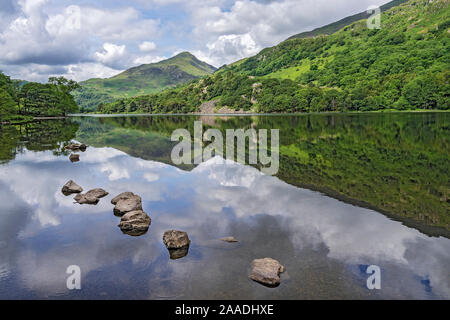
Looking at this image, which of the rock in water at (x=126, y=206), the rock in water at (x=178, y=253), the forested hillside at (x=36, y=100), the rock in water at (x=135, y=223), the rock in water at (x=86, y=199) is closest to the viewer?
the rock in water at (x=178, y=253)

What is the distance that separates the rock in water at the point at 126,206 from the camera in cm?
1750

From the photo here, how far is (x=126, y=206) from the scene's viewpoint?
17.9 metres

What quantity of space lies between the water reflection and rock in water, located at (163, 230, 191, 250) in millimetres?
369

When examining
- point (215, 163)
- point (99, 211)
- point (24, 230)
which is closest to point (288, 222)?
point (99, 211)

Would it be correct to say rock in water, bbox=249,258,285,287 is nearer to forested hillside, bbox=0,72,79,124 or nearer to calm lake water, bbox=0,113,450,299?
calm lake water, bbox=0,113,450,299

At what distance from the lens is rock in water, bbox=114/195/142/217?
17500 millimetres

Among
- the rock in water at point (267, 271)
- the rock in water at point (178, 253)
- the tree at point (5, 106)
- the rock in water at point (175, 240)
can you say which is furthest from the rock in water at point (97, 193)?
the tree at point (5, 106)

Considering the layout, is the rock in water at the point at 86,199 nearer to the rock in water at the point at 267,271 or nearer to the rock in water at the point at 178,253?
the rock in water at the point at 178,253

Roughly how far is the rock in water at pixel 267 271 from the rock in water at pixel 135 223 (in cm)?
673

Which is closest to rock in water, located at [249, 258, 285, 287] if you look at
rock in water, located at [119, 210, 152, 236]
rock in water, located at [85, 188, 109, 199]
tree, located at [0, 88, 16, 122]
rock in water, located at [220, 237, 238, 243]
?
rock in water, located at [220, 237, 238, 243]

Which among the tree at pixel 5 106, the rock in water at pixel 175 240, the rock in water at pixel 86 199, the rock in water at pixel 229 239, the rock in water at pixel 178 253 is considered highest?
the tree at pixel 5 106

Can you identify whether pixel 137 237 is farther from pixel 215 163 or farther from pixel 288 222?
pixel 215 163

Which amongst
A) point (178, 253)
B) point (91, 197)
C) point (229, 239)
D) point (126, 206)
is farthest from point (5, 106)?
point (229, 239)

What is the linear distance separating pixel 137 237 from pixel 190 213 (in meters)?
4.04
